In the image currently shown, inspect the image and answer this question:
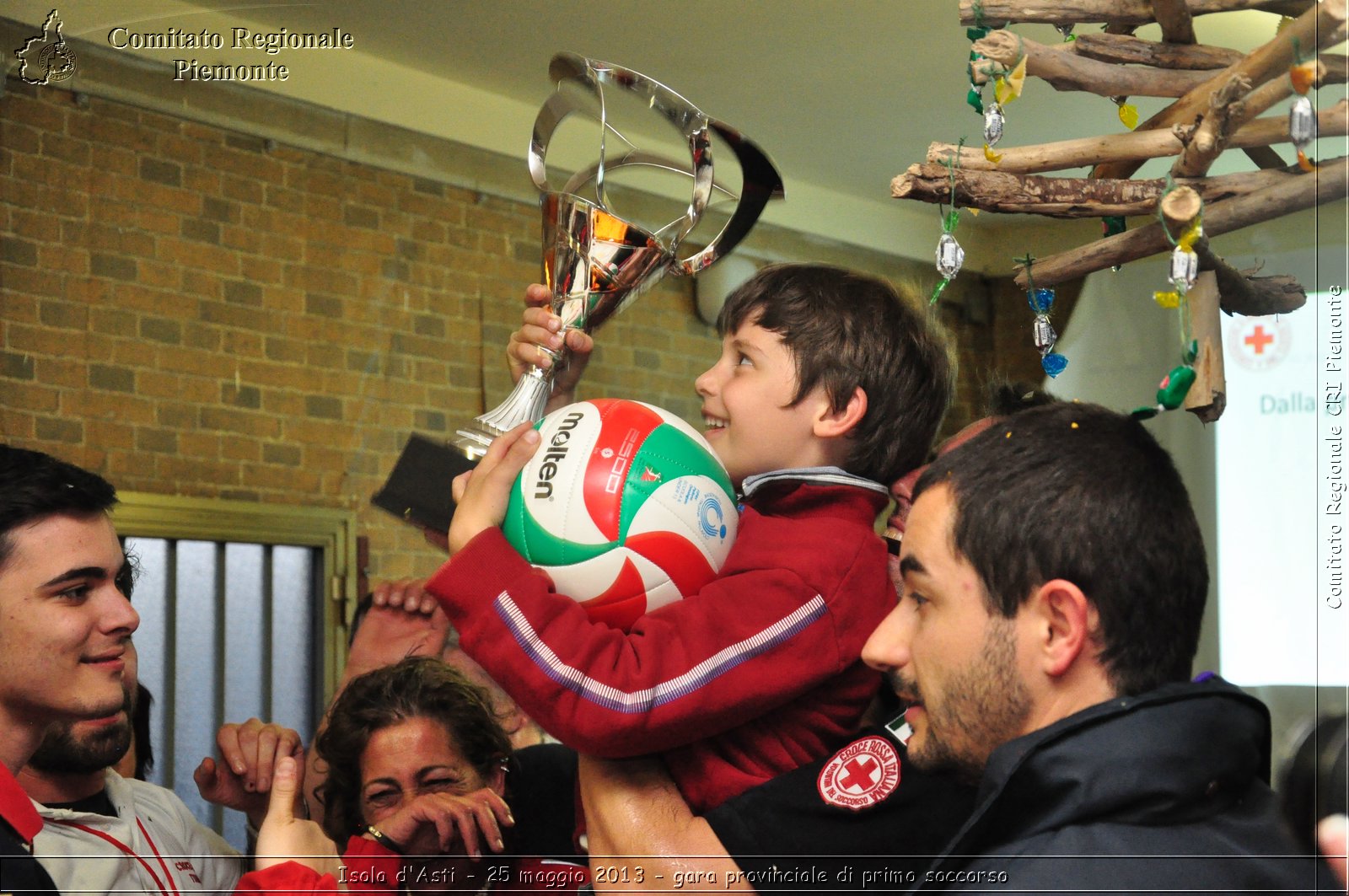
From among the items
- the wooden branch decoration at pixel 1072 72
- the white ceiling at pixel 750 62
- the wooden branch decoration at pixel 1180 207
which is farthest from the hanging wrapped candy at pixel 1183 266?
the white ceiling at pixel 750 62

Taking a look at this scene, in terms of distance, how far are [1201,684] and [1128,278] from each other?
40.8 inches

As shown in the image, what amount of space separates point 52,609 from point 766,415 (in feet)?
3.63

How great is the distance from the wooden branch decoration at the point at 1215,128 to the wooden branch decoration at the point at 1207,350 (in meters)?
0.14

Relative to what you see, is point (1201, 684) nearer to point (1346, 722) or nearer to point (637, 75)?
point (1346, 722)

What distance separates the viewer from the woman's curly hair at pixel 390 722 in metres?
2.26

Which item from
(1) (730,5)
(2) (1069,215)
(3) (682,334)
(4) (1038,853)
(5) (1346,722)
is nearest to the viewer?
(4) (1038,853)

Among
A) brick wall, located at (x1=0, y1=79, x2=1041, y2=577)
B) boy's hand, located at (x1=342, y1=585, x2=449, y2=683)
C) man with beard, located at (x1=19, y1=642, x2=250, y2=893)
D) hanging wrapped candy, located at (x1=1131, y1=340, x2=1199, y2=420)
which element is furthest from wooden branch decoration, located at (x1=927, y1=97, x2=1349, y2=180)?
brick wall, located at (x1=0, y1=79, x2=1041, y2=577)

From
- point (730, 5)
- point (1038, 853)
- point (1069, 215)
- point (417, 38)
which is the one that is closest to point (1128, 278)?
point (1069, 215)

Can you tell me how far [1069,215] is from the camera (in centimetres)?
170

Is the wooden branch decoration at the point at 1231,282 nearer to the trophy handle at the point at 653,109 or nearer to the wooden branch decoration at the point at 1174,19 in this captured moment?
the wooden branch decoration at the point at 1174,19

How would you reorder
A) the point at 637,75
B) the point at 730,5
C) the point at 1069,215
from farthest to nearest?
1. the point at 730,5
2. the point at 637,75
3. the point at 1069,215

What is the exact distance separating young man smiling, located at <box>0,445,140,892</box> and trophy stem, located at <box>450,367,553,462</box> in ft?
1.92

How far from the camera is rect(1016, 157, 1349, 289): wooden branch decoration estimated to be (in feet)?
5.08

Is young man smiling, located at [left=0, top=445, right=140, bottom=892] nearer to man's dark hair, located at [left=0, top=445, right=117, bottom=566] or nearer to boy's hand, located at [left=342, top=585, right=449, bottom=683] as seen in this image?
man's dark hair, located at [left=0, top=445, right=117, bottom=566]
